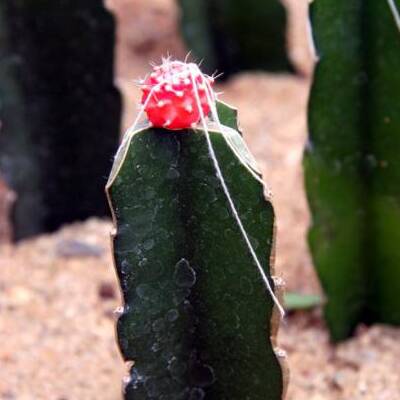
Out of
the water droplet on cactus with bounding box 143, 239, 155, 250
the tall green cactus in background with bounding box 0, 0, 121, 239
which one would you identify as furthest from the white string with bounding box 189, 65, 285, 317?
the tall green cactus in background with bounding box 0, 0, 121, 239

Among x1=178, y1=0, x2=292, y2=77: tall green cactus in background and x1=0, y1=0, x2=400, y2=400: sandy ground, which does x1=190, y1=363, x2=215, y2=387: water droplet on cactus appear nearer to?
x1=0, y1=0, x2=400, y2=400: sandy ground

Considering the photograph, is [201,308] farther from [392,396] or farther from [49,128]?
[49,128]

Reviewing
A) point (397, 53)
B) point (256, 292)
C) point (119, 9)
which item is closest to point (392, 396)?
point (256, 292)

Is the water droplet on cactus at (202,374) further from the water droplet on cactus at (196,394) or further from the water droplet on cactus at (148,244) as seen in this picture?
the water droplet on cactus at (148,244)

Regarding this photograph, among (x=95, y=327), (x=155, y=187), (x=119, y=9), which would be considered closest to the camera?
(x=155, y=187)

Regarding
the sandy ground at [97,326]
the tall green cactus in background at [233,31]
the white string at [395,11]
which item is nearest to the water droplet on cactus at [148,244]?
the sandy ground at [97,326]

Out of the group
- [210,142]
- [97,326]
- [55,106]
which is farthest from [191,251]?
[55,106]

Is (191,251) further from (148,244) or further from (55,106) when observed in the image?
(55,106)
